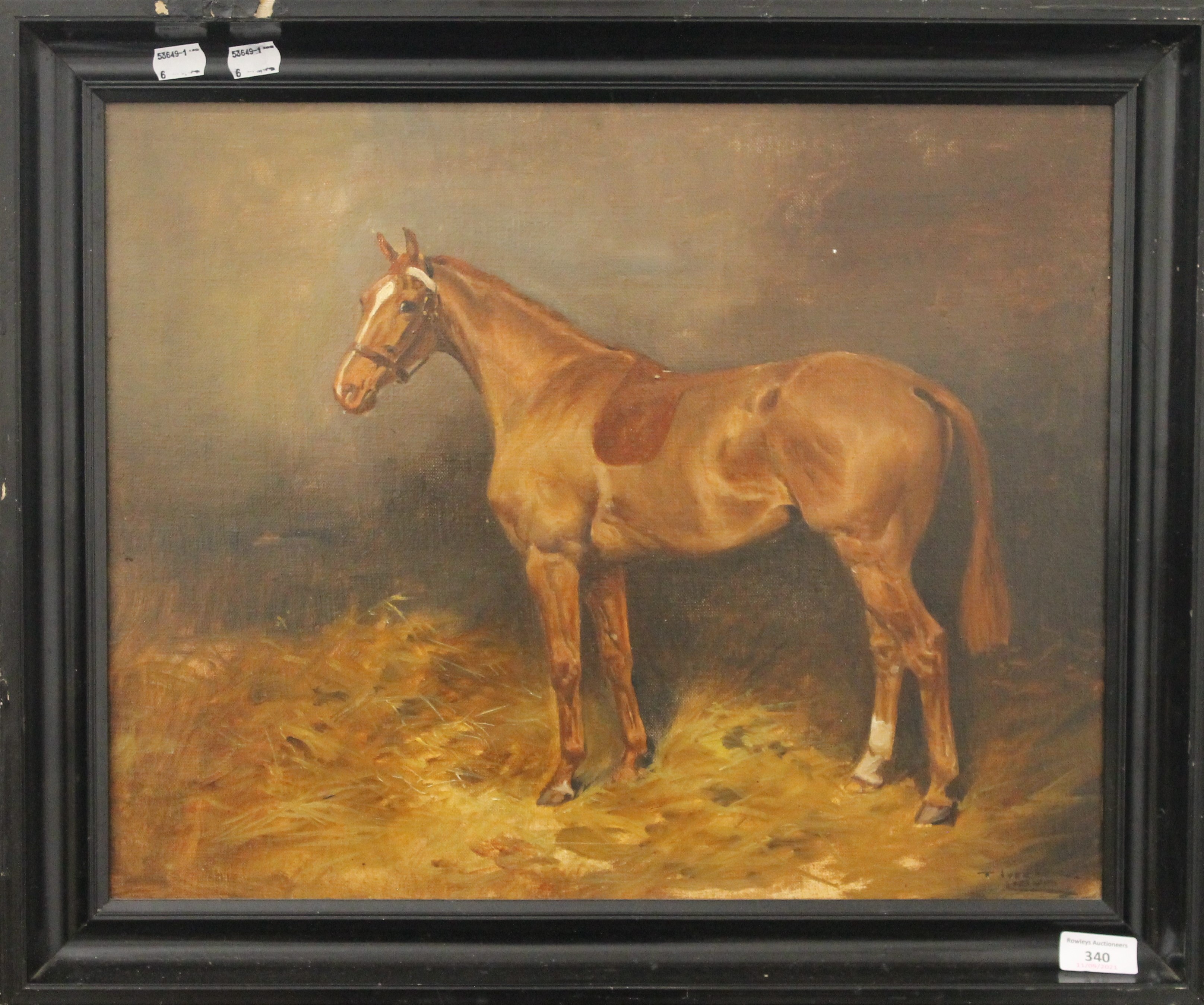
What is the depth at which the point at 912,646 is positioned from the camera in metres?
1.78

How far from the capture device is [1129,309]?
1.79 meters

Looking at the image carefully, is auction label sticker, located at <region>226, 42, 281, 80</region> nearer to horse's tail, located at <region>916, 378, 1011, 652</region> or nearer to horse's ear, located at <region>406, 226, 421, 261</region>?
horse's ear, located at <region>406, 226, 421, 261</region>

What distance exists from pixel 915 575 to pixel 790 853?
1.96 ft

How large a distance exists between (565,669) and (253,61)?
1.34 m

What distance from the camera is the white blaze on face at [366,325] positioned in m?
1.79

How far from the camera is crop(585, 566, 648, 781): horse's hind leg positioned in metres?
1.78

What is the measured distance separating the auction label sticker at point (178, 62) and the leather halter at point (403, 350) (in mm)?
617

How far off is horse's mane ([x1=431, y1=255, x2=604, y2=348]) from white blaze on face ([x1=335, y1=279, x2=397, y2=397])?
105mm

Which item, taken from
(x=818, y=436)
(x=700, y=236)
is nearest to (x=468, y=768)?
(x=818, y=436)

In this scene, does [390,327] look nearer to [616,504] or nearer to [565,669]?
[616,504]

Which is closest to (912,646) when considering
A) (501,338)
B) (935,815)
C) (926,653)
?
(926,653)

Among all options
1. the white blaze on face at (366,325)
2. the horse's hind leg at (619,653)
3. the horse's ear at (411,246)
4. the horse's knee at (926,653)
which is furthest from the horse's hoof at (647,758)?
the horse's ear at (411,246)

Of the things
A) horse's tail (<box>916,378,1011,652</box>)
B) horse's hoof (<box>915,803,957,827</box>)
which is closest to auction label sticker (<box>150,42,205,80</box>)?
horse's tail (<box>916,378,1011,652</box>)
